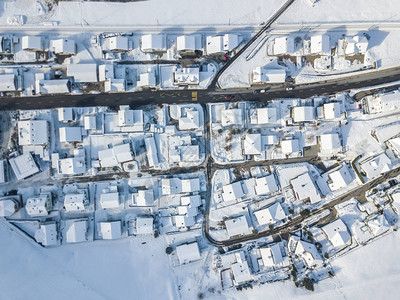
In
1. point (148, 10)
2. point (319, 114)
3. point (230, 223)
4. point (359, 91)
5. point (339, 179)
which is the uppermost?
point (148, 10)

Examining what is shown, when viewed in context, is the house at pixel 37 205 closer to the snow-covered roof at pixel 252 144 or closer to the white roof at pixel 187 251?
the white roof at pixel 187 251

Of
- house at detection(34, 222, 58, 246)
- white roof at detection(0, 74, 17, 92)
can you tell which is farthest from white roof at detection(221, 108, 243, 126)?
white roof at detection(0, 74, 17, 92)

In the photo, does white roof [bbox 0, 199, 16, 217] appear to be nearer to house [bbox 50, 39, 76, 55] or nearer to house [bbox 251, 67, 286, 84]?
house [bbox 50, 39, 76, 55]

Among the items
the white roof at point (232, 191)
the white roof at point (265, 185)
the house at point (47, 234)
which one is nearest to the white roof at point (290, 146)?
the white roof at point (265, 185)

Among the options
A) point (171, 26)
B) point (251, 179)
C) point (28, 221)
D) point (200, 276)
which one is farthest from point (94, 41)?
point (200, 276)

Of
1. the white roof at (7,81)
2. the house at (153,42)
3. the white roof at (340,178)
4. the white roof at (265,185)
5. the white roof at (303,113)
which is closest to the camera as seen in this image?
the white roof at (7,81)

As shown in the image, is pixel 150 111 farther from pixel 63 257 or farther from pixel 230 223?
pixel 63 257

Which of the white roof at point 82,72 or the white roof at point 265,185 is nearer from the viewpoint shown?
the white roof at point 82,72
